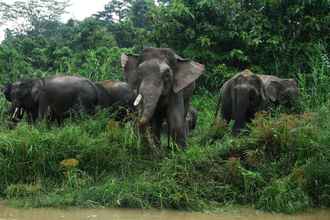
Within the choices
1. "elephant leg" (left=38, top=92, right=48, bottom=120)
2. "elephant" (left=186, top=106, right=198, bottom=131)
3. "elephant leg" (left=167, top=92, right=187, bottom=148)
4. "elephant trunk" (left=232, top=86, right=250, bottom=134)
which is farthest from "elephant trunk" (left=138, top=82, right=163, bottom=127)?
"elephant" (left=186, top=106, right=198, bottom=131)

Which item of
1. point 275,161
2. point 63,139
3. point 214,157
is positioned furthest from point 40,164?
point 275,161

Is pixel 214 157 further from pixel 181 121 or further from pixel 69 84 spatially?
pixel 69 84

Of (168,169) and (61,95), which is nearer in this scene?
(168,169)

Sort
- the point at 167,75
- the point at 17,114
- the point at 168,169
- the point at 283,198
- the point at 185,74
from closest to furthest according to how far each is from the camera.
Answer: the point at 283,198
the point at 168,169
the point at 167,75
the point at 185,74
the point at 17,114

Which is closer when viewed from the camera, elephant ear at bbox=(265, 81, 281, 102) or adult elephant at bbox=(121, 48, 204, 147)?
adult elephant at bbox=(121, 48, 204, 147)

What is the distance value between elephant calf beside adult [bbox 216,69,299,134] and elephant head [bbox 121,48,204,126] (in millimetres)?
1062

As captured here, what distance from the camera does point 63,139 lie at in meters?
7.69

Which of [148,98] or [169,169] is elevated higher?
[148,98]

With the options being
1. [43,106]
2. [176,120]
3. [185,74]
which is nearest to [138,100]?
[176,120]

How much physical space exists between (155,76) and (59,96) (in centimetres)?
263

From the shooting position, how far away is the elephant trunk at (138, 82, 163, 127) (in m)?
7.63

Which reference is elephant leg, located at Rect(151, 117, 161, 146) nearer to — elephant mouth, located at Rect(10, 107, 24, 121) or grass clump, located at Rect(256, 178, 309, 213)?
grass clump, located at Rect(256, 178, 309, 213)

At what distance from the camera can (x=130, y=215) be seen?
6.23m

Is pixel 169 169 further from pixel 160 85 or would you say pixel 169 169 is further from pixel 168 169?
pixel 160 85
